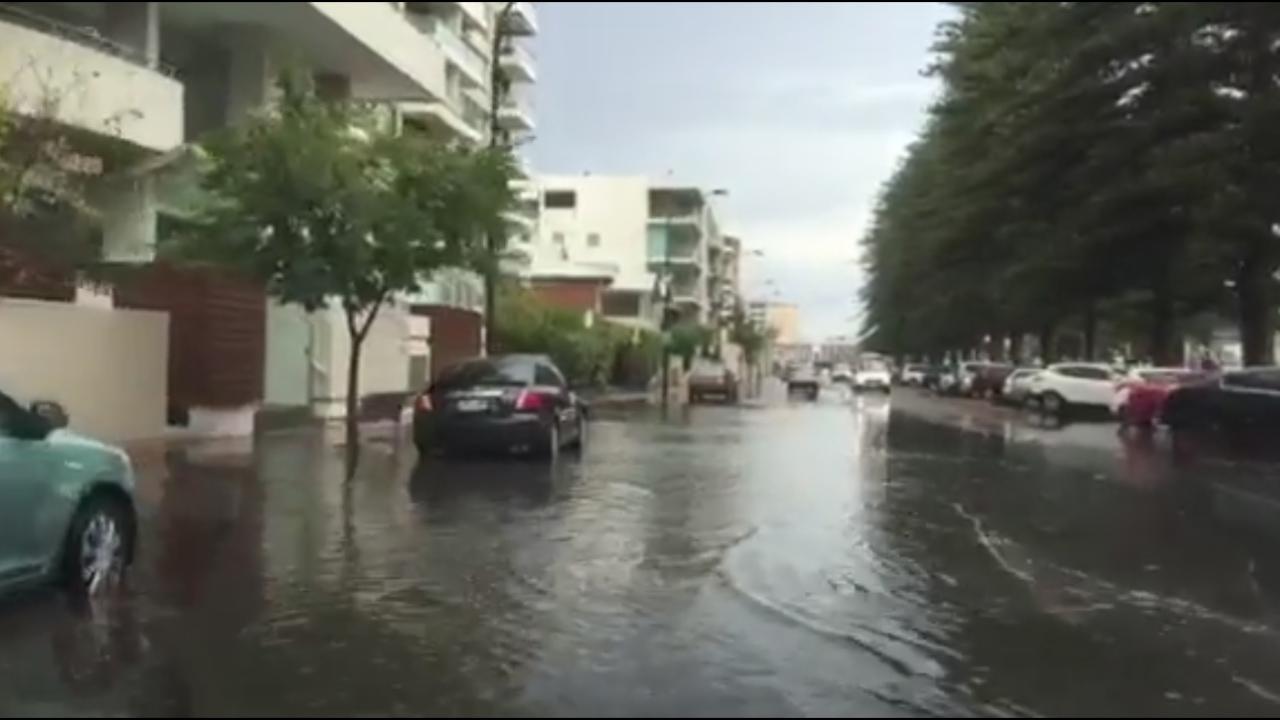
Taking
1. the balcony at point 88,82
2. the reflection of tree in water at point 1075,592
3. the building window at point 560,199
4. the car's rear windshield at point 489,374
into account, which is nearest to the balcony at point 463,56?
the balcony at point 88,82

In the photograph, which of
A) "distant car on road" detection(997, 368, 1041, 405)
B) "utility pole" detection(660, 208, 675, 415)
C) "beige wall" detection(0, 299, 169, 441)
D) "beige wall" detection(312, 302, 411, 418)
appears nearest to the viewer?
"beige wall" detection(0, 299, 169, 441)

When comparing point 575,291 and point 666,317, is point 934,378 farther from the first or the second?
point 575,291

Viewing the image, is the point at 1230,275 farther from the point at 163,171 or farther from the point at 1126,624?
the point at 1126,624

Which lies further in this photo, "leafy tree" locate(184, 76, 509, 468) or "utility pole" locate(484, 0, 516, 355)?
"utility pole" locate(484, 0, 516, 355)

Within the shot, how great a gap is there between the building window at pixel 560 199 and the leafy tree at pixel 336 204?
329 feet

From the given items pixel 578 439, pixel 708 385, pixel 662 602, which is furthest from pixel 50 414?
pixel 708 385

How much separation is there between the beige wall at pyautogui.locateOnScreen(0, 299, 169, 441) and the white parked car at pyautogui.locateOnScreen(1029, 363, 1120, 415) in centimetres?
2875

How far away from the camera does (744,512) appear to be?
674 inches

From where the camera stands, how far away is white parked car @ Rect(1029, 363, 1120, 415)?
4778 cm

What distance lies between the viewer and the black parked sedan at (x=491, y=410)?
77.8 feet

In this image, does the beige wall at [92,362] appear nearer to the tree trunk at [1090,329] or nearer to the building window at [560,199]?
the tree trunk at [1090,329]

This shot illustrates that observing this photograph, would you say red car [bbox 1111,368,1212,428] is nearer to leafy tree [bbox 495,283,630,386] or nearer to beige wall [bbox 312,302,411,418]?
leafy tree [bbox 495,283,630,386]

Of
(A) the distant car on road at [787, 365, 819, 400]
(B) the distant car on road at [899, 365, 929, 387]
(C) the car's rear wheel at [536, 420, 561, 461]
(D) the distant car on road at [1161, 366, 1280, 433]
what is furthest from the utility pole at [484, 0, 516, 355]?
(B) the distant car on road at [899, 365, 929, 387]

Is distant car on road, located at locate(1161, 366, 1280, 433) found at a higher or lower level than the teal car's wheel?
higher
